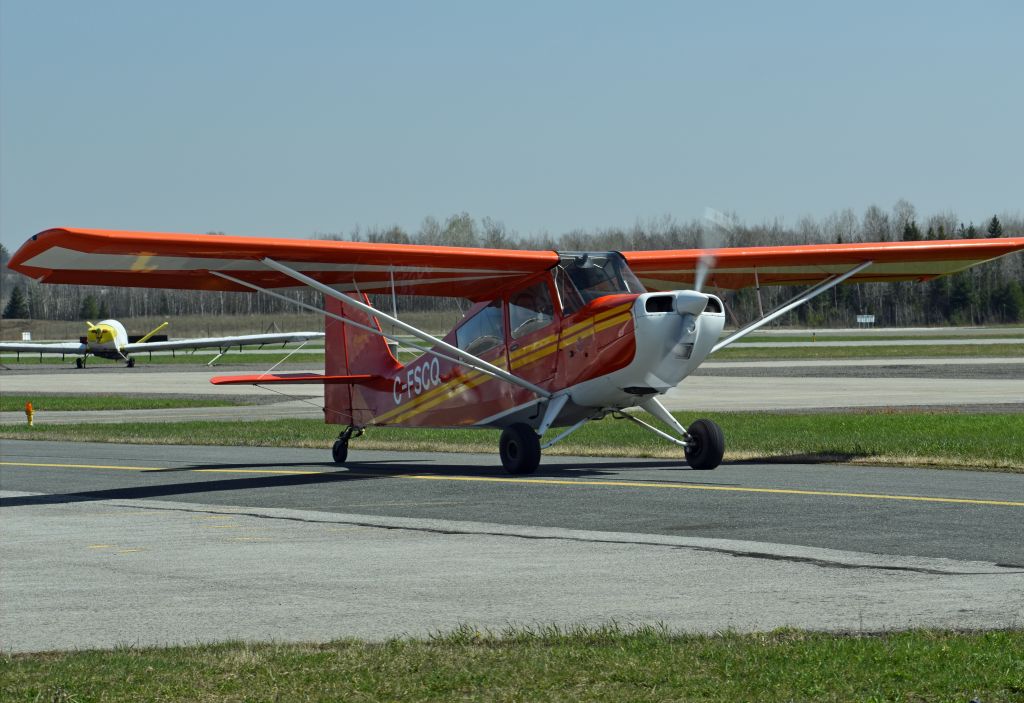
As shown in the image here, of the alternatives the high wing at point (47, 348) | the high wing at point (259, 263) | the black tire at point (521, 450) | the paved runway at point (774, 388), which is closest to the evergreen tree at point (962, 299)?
the paved runway at point (774, 388)

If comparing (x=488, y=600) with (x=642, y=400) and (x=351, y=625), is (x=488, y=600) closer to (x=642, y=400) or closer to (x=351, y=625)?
(x=351, y=625)

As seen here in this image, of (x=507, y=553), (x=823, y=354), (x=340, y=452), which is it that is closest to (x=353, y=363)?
(x=340, y=452)

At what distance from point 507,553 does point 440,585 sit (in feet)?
5.04

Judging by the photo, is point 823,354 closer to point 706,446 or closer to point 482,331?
point 482,331

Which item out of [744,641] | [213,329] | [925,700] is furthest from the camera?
[213,329]

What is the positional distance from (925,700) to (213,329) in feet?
489

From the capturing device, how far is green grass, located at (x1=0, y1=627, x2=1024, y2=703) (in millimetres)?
6000

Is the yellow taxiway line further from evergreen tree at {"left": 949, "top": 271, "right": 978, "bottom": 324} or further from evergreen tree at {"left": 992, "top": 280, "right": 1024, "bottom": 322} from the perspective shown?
evergreen tree at {"left": 992, "top": 280, "right": 1024, "bottom": 322}

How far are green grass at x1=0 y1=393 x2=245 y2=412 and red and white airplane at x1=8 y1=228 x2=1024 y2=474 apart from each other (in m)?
21.9

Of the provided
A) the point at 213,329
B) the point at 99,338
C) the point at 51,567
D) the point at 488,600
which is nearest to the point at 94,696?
the point at 488,600

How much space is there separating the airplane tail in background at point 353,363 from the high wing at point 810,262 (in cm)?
437

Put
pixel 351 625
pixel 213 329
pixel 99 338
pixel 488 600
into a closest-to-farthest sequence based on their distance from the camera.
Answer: pixel 351 625, pixel 488 600, pixel 99 338, pixel 213 329

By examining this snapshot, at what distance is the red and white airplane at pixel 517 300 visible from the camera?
16.6 m

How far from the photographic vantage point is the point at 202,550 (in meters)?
11.5
